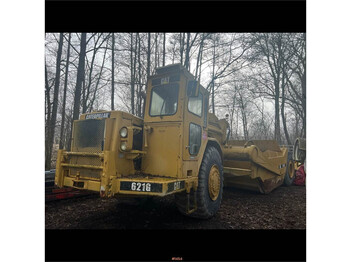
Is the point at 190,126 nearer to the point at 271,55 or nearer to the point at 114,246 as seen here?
the point at 114,246

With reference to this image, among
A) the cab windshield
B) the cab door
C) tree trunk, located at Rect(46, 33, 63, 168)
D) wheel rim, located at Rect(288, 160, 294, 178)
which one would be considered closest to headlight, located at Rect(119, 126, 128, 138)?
the cab windshield

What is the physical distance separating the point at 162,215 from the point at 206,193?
0.95m

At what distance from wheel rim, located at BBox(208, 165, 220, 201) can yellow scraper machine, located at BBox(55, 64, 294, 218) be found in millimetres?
18

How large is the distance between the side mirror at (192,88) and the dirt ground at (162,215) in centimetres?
223

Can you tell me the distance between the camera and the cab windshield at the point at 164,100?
11.3 ft

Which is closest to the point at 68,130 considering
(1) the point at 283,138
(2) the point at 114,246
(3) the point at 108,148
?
(3) the point at 108,148

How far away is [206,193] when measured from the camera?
364 centimetres

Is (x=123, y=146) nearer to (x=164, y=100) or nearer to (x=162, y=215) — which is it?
(x=164, y=100)

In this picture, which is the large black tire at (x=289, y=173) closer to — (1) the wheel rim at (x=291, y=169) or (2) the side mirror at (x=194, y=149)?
(1) the wheel rim at (x=291, y=169)

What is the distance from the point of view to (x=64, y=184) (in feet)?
10.4

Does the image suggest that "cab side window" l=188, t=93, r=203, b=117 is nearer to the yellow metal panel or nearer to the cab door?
the cab door

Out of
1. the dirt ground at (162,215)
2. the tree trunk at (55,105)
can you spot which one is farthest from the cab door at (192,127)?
the tree trunk at (55,105)

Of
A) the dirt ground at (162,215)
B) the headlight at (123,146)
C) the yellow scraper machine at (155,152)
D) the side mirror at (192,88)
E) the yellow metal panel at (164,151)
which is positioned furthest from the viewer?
the dirt ground at (162,215)

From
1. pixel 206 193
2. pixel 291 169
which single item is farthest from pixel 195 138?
pixel 291 169
